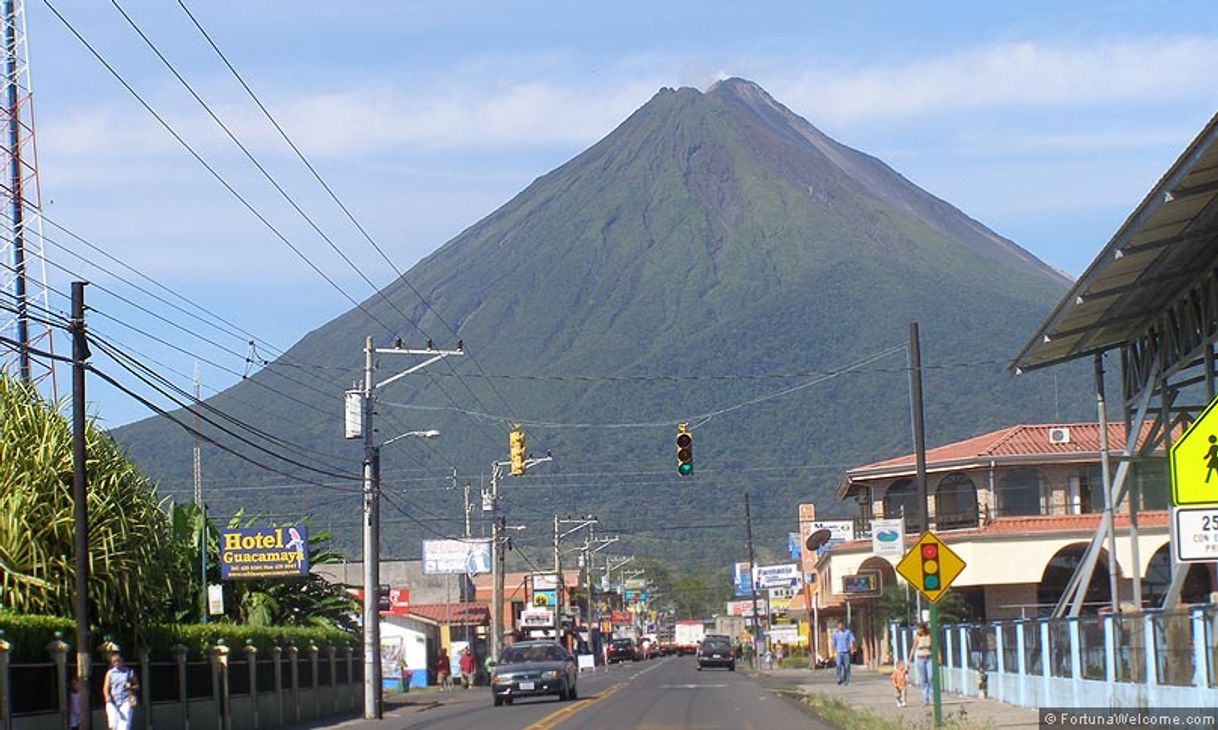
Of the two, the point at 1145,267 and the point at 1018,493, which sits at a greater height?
the point at 1145,267

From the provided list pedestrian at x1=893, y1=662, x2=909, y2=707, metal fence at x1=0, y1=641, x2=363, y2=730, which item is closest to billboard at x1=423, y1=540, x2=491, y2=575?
metal fence at x1=0, y1=641, x2=363, y2=730

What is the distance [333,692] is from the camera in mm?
50625

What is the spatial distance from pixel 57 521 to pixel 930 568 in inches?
618

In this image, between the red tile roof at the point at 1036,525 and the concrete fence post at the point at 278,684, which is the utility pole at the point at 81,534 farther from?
the red tile roof at the point at 1036,525

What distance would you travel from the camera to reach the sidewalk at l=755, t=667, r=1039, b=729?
1212 inches

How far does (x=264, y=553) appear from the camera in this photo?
1973 inches

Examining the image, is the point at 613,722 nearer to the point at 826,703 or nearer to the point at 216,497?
the point at 826,703

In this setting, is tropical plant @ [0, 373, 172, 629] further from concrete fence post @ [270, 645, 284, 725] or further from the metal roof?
the metal roof

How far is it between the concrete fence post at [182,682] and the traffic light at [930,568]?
15886 millimetres

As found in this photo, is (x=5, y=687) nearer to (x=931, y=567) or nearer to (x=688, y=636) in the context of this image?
(x=931, y=567)

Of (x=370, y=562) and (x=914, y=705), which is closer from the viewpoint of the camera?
(x=914, y=705)

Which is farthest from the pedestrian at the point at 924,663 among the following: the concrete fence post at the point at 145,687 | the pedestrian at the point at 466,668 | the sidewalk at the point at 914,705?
the pedestrian at the point at 466,668

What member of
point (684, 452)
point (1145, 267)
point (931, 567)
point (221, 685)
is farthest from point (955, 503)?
point (1145, 267)

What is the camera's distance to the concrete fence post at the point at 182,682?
36062mm
